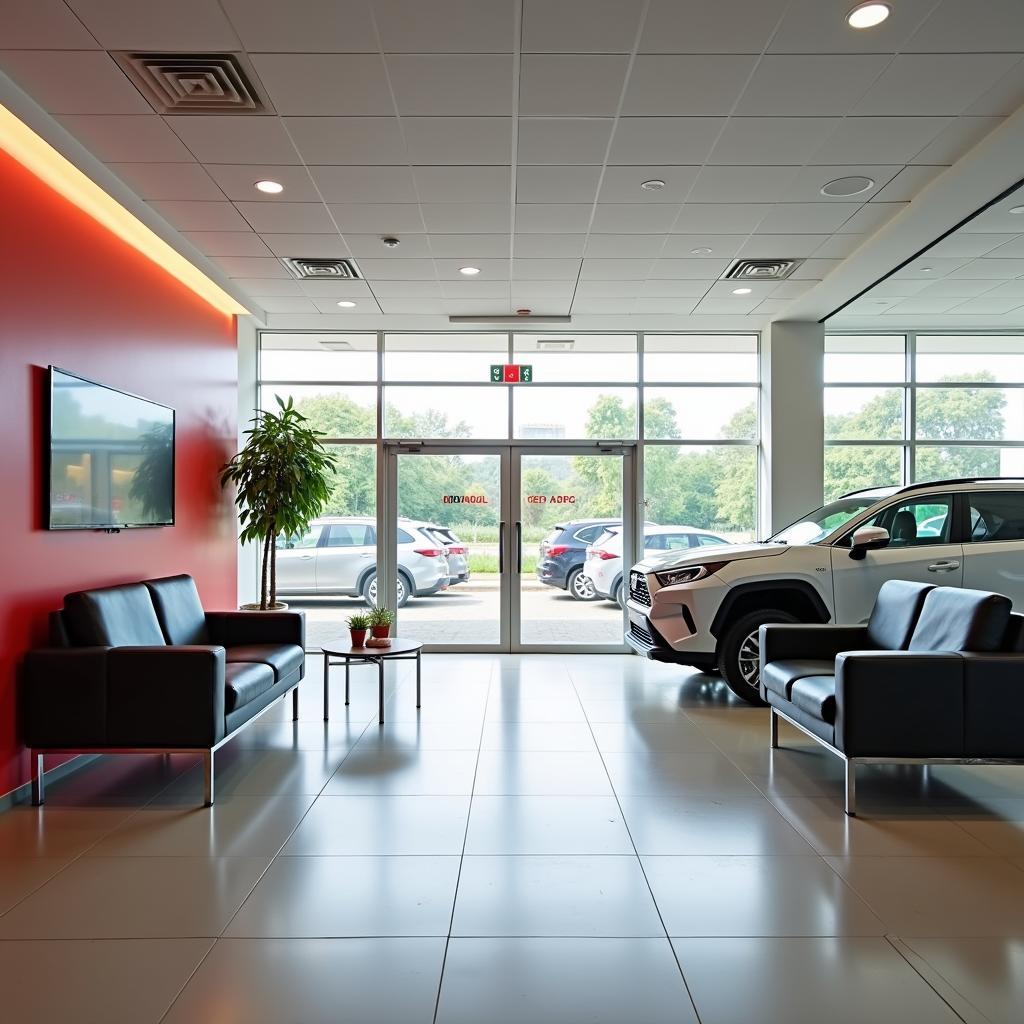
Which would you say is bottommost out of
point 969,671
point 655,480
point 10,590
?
point 969,671

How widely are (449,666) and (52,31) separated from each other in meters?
5.29

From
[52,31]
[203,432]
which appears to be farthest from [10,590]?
[203,432]

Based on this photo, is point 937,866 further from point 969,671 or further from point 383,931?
point 383,931

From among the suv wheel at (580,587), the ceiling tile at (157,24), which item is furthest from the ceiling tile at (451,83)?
the suv wheel at (580,587)

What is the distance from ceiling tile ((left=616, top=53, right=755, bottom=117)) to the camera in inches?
131

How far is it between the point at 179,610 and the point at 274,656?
718 mm

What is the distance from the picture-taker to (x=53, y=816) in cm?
350

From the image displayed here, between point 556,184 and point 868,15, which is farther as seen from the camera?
point 556,184

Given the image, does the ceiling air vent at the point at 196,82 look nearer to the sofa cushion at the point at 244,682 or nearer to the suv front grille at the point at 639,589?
the sofa cushion at the point at 244,682

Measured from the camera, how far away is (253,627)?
5.26 metres

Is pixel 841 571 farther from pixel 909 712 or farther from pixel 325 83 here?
pixel 325 83

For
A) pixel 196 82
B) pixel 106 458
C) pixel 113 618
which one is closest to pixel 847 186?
pixel 196 82

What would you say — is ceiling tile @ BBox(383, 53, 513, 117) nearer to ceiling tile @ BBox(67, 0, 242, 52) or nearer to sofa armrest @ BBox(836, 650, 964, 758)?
ceiling tile @ BBox(67, 0, 242, 52)

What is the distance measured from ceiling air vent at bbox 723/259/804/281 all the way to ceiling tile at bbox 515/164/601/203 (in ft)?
5.80
